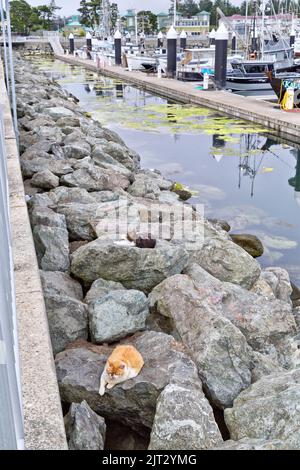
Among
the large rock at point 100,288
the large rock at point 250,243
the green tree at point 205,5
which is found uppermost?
the green tree at point 205,5

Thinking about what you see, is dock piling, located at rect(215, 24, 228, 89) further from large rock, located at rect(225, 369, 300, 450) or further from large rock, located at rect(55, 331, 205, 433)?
large rock, located at rect(225, 369, 300, 450)

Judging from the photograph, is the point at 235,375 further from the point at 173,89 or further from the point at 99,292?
the point at 173,89

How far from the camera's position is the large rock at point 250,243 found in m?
6.57

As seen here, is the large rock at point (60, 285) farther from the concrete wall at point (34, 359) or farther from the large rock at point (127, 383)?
the large rock at point (127, 383)

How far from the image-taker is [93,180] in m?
6.75

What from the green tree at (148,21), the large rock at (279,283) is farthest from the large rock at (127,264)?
the green tree at (148,21)

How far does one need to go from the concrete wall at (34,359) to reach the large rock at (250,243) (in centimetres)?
341

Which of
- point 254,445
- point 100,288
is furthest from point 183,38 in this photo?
point 254,445

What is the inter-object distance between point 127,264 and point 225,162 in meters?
7.50

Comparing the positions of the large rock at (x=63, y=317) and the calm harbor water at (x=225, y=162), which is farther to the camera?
the calm harbor water at (x=225, y=162)

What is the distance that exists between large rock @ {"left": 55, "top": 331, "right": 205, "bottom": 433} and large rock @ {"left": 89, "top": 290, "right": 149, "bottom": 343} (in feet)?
0.87

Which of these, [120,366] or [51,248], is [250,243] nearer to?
[51,248]

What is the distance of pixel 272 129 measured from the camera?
1331cm

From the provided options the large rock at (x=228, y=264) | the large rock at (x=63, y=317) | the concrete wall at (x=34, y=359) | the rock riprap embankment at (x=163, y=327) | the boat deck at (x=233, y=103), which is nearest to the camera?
the concrete wall at (x=34, y=359)
